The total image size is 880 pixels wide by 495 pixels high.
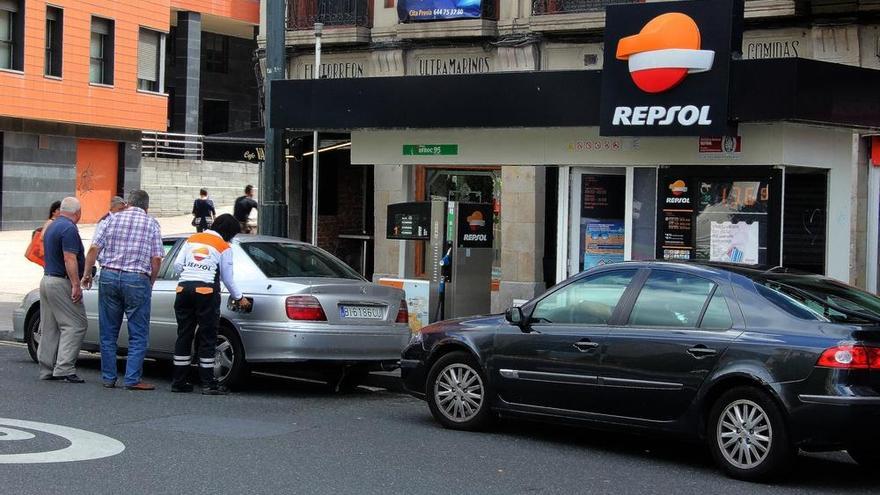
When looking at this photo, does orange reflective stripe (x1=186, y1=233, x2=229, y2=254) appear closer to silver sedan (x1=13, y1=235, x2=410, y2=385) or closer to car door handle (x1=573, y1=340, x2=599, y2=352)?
silver sedan (x1=13, y1=235, x2=410, y2=385)

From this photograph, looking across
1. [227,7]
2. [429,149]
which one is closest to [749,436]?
[429,149]

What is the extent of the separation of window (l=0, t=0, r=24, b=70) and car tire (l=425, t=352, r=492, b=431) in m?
27.6

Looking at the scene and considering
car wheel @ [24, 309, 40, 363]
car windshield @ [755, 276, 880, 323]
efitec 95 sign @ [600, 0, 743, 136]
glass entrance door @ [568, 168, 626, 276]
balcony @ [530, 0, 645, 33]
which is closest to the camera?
car windshield @ [755, 276, 880, 323]

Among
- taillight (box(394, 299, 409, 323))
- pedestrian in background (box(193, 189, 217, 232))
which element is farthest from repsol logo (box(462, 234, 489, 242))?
pedestrian in background (box(193, 189, 217, 232))

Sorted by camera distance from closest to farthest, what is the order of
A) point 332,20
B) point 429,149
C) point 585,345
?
point 585,345 < point 429,149 < point 332,20

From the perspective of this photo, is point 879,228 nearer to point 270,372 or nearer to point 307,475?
point 270,372

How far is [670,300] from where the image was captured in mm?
8258

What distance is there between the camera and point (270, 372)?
1292cm

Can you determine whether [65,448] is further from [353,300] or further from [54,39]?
[54,39]

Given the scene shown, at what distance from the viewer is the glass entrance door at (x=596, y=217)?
14039 mm

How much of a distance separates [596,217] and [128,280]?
585 centimetres

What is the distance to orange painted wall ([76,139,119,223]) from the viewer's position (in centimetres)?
3694

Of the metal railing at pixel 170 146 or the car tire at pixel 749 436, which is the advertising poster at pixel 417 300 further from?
the metal railing at pixel 170 146

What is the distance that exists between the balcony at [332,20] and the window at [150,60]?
63.3 ft
